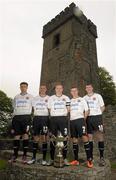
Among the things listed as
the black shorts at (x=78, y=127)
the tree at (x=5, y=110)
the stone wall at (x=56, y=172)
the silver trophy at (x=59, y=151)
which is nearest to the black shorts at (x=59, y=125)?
the silver trophy at (x=59, y=151)

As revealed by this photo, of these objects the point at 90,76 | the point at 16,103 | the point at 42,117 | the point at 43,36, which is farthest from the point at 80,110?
the point at 43,36

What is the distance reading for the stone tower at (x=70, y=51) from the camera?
70.5 feet

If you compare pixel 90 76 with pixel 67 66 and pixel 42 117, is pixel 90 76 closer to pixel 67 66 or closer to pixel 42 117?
pixel 67 66

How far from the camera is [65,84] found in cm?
2127

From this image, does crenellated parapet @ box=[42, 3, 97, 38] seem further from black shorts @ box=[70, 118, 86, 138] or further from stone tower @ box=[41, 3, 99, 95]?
black shorts @ box=[70, 118, 86, 138]

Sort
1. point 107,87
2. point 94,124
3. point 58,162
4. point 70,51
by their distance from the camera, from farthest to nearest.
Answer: point 107,87 < point 70,51 < point 94,124 < point 58,162

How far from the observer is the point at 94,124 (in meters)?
7.22

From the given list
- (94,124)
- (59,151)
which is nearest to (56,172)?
(59,151)

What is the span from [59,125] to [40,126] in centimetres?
63

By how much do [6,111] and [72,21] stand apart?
22037 millimetres

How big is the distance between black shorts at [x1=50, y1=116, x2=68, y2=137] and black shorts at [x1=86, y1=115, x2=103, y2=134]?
2.44 ft

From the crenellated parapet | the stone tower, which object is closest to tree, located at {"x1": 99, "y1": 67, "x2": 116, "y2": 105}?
the stone tower

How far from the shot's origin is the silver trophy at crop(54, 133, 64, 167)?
7055 millimetres

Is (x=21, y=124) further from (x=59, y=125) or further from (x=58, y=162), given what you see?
(x=58, y=162)
